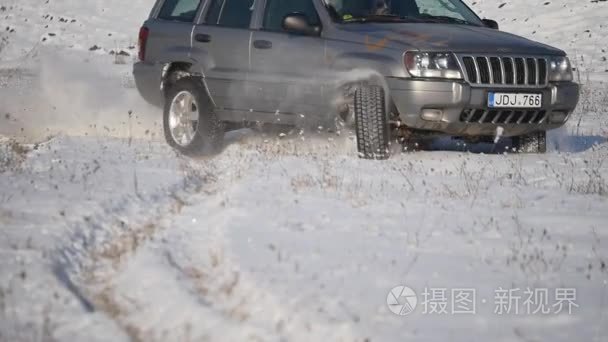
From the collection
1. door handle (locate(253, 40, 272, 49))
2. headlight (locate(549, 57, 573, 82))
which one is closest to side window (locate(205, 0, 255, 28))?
door handle (locate(253, 40, 272, 49))

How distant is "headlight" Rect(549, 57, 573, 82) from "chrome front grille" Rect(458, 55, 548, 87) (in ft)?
0.33

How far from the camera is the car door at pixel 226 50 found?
857 centimetres

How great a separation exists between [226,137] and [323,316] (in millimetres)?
6538

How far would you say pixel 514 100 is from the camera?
759 cm

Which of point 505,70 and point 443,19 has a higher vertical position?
point 443,19

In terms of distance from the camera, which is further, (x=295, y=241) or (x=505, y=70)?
(x=505, y=70)

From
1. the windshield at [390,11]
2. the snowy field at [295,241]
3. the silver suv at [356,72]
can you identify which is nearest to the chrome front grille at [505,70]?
the silver suv at [356,72]

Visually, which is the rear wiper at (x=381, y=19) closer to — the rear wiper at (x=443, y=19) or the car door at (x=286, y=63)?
the rear wiper at (x=443, y=19)

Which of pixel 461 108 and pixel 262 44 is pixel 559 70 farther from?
pixel 262 44

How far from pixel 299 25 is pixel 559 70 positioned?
224cm

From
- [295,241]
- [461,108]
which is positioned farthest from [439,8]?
[295,241]

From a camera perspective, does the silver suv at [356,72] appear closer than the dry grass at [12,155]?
No

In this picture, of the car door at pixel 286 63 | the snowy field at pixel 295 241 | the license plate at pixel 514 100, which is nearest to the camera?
the snowy field at pixel 295 241

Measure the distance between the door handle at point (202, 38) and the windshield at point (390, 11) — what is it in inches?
48.8
